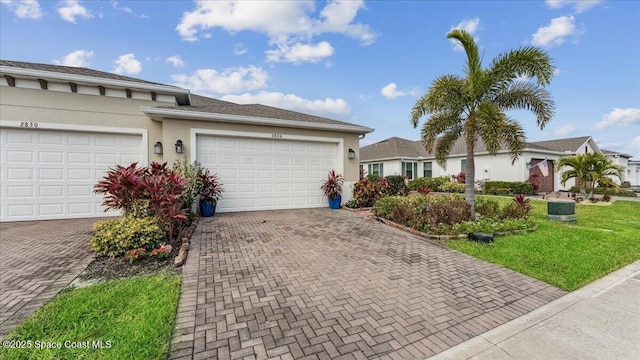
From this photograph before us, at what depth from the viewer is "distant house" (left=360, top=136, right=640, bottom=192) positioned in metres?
17.6

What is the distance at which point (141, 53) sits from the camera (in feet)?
Answer: 33.8

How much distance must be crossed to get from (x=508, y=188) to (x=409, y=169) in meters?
7.54

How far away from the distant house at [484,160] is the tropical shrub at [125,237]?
44.9 feet

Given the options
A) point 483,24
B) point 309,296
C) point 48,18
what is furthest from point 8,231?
point 483,24

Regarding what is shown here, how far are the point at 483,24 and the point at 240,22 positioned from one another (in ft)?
29.5

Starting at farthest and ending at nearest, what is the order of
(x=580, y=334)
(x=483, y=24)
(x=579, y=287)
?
(x=483, y=24)
(x=579, y=287)
(x=580, y=334)

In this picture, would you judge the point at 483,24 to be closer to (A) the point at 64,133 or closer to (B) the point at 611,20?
(B) the point at 611,20

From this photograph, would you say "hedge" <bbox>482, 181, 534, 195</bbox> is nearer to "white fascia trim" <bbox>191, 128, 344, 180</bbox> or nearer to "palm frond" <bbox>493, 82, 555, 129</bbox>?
"palm frond" <bbox>493, 82, 555, 129</bbox>

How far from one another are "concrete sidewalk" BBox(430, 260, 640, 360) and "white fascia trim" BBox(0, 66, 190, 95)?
33.6ft

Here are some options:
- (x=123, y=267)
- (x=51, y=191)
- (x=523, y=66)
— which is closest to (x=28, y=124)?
(x=51, y=191)

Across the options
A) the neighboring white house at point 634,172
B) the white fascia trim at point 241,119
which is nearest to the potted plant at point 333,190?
the white fascia trim at point 241,119

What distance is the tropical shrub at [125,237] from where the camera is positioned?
4.48 metres

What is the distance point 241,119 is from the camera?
8773mm

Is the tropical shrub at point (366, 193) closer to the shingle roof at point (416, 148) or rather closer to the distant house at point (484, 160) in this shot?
the distant house at point (484, 160)
